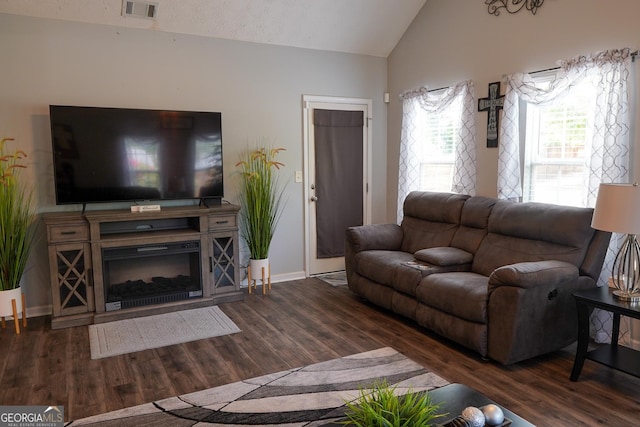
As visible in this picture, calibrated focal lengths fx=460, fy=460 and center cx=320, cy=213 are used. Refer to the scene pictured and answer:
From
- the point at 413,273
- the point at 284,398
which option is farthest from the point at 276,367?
the point at 413,273

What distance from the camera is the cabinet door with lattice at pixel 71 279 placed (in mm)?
3842

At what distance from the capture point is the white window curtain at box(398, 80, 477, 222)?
178 inches

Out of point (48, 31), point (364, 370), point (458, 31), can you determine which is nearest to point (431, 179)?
point (458, 31)

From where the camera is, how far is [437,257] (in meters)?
3.85

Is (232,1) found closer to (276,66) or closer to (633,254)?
(276,66)

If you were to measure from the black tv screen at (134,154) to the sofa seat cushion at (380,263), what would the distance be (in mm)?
1577

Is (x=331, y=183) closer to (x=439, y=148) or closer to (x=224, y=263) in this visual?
(x=439, y=148)

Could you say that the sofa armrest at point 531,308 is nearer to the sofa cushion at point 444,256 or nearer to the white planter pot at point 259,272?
the sofa cushion at point 444,256

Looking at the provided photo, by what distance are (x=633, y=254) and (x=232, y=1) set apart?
3.96m

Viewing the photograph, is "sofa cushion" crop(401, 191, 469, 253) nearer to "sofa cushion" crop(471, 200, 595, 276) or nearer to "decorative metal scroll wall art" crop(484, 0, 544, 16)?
"sofa cushion" crop(471, 200, 595, 276)

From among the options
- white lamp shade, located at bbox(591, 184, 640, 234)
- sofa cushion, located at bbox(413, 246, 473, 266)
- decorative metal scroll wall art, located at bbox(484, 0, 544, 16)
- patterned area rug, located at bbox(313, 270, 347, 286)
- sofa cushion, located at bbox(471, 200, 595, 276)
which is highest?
decorative metal scroll wall art, located at bbox(484, 0, 544, 16)

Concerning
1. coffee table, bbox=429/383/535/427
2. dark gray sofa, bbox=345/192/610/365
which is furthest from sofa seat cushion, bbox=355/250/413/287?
coffee table, bbox=429/383/535/427

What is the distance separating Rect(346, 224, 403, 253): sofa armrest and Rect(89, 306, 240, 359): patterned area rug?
141cm

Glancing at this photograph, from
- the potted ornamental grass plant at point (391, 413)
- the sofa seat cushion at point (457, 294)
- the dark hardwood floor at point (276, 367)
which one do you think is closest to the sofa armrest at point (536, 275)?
the sofa seat cushion at point (457, 294)
